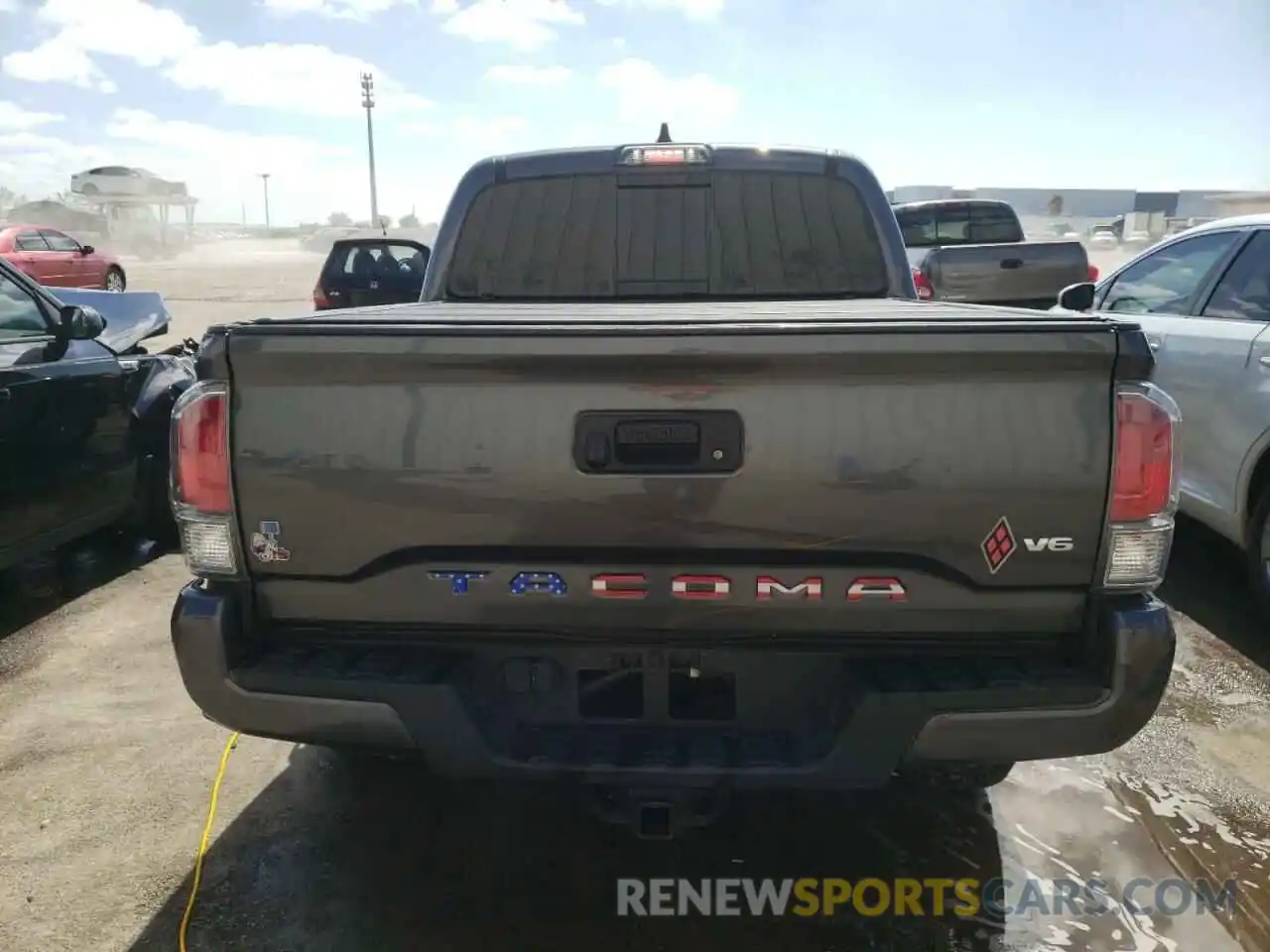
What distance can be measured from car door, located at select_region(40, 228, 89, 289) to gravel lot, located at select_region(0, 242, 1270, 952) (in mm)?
19233

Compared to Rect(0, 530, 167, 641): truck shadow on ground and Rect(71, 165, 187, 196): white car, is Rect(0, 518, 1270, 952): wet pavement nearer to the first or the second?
Rect(0, 530, 167, 641): truck shadow on ground

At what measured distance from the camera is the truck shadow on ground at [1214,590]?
429 centimetres

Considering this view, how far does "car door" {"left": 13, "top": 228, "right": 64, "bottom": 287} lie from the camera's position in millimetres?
19016

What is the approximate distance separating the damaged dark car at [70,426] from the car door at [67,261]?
56.2ft

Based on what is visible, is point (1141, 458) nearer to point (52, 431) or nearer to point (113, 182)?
point (52, 431)

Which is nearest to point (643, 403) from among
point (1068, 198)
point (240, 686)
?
point (240, 686)

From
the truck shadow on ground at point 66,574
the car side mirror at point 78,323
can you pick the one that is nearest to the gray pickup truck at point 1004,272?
the truck shadow on ground at point 66,574

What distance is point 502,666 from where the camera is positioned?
7.22 feet

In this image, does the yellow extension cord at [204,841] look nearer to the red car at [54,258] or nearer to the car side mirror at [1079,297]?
the car side mirror at [1079,297]

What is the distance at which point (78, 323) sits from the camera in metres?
4.63

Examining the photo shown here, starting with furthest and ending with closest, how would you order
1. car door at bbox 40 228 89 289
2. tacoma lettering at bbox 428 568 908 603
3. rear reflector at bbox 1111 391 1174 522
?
1. car door at bbox 40 228 89 289
2. tacoma lettering at bbox 428 568 908 603
3. rear reflector at bbox 1111 391 1174 522

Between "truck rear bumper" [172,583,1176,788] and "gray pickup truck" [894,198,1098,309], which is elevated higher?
"gray pickup truck" [894,198,1098,309]

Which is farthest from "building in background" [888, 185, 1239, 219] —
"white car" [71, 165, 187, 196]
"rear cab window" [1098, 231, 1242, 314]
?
"rear cab window" [1098, 231, 1242, 314]

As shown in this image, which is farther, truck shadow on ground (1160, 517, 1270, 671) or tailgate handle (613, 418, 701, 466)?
truck shadow on ground (1160, 517, 1270, 671)
